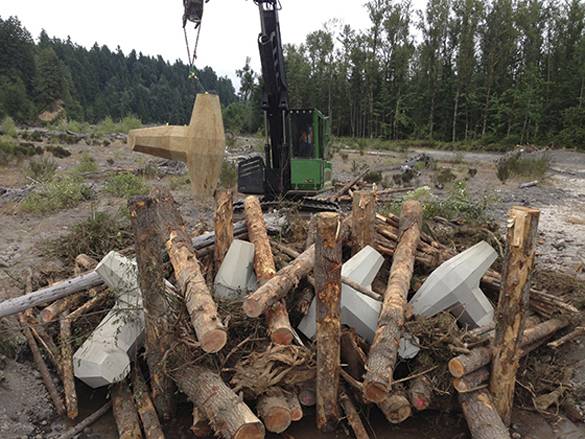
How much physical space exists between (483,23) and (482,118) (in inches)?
341

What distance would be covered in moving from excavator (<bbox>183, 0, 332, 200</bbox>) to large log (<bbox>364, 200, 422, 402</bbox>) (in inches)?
150

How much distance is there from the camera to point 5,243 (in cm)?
710

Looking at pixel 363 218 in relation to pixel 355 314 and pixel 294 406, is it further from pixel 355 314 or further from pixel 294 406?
pixel 294 406

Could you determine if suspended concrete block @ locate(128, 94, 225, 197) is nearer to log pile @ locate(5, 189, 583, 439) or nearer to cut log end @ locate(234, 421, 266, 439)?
log pile @ locate(5, 189, 583, 439)

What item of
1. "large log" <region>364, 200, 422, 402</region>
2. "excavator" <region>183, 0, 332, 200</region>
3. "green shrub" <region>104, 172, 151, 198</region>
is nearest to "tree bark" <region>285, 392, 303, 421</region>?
"large log" <region>364, 200, 422, 402</region>

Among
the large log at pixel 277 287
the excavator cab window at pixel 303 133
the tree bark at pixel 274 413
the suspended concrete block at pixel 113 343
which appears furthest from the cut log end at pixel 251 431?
the excavator cab window at pixel 303 133

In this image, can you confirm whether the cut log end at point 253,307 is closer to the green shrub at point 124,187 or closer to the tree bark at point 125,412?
the tree bark at point 125,412

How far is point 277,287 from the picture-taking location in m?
4.05

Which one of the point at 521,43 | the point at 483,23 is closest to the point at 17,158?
the point at 483,23

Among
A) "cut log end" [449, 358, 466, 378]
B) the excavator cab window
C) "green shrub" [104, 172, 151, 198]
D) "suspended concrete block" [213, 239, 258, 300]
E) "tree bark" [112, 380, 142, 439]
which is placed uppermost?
the excavator cab window

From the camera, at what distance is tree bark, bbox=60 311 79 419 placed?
153 inches

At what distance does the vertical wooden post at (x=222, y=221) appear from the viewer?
500cm

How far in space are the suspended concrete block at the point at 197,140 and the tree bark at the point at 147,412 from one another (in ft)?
7.24

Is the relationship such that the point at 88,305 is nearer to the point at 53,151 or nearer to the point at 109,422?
the point at 109,422
